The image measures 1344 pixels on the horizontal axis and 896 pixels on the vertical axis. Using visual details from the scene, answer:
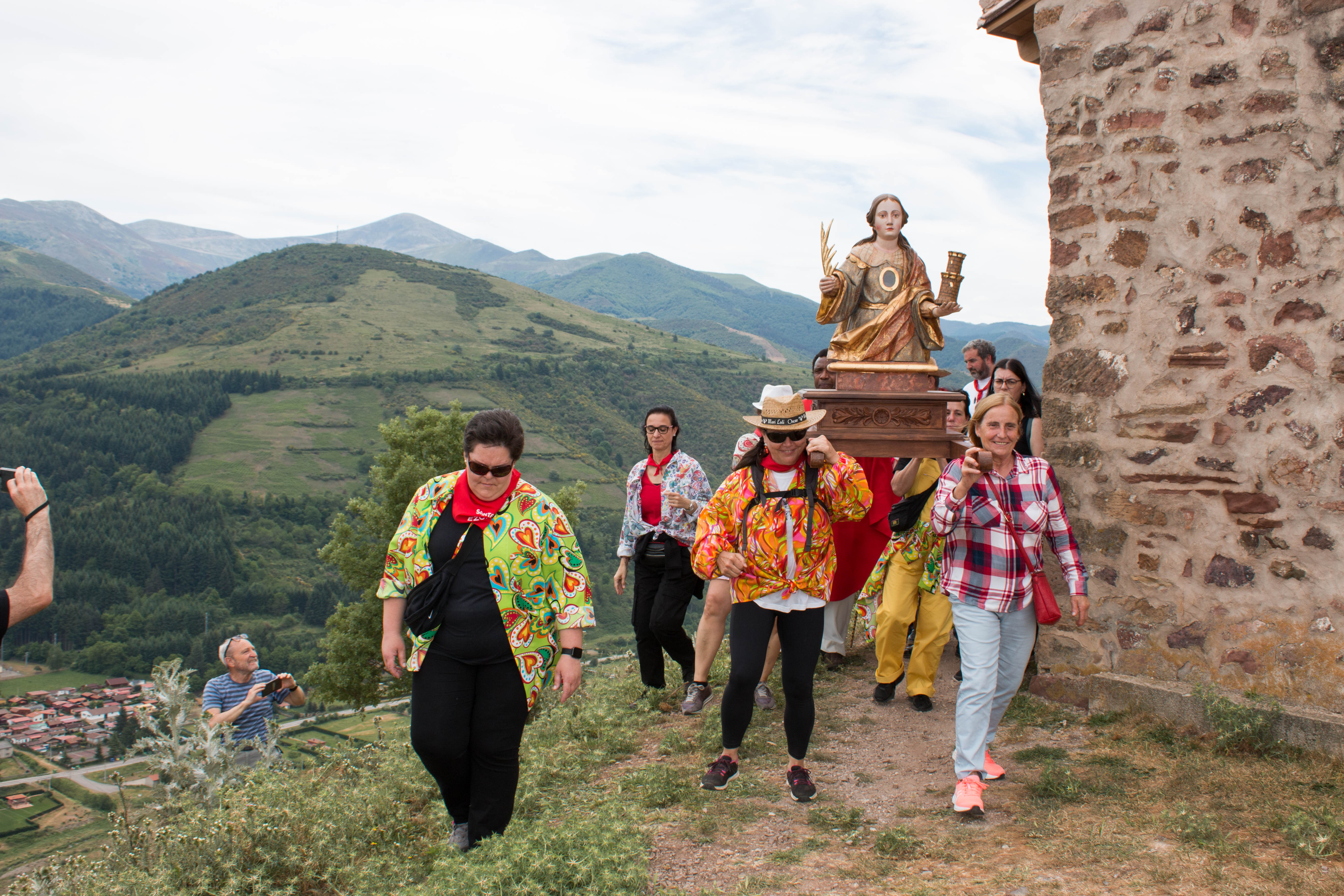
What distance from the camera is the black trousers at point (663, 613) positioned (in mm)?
5641

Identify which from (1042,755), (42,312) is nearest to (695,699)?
(1042,755)

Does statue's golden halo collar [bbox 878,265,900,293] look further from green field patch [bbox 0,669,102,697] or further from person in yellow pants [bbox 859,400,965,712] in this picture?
green field patch [bbox 0,669,102,697]

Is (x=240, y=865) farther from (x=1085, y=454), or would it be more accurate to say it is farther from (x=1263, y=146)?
(x=1263, y=146)

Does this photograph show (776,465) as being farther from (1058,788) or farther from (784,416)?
(1058,788)

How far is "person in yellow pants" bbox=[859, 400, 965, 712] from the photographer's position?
5.08 metres

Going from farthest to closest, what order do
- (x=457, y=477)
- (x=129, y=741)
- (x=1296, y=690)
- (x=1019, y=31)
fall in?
(x=129, y=741) → (x=1019, y=31) → (x=1296, y=690) → (x=457, y=477)

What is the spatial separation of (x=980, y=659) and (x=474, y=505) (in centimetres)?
225

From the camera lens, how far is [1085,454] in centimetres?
495

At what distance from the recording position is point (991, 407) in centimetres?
381

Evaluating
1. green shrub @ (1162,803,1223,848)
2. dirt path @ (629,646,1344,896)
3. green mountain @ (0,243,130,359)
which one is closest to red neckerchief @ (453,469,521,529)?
dirt path @ (629,646,1344,896)

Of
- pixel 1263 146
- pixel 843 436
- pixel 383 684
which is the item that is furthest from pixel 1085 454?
pixel 383 684

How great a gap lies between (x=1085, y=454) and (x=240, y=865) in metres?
4.63

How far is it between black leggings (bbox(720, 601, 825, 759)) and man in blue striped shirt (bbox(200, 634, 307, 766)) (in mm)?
3216

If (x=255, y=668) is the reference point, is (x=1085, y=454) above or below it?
above
